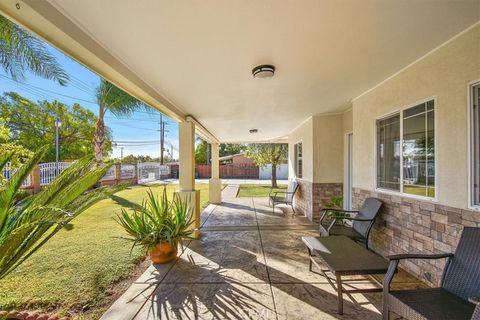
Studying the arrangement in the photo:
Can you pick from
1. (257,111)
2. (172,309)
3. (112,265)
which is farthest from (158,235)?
(257,111)

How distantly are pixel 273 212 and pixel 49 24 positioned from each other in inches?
268

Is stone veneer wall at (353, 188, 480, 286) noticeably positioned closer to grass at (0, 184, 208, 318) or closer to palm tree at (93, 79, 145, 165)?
grass at (0, 184, 208, 318)

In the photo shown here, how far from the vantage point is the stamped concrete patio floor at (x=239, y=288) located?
2.44 meters

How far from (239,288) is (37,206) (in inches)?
92.6

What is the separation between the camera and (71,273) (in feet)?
11.0

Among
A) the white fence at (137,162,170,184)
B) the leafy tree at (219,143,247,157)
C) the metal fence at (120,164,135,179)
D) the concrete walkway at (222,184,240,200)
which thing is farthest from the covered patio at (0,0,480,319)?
the leafy tree at (219,143,247,157)

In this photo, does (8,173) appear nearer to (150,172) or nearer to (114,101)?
(114,101)

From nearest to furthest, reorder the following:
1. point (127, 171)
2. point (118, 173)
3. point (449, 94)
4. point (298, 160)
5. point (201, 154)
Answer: point (449, 94), point (298, 160), point (118, 173), point (127, 171), point (201, 154)

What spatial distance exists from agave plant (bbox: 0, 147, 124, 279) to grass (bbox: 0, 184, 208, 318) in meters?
0.28

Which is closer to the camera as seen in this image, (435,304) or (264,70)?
(435,304)

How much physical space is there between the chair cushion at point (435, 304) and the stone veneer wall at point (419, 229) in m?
0.80

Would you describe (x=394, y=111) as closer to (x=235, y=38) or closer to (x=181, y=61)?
(x=235, y=38)

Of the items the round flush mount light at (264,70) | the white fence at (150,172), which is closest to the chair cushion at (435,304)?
the round flush mount light at (264,70)

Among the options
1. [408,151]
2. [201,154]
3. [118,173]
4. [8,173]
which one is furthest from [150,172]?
[408,151]
